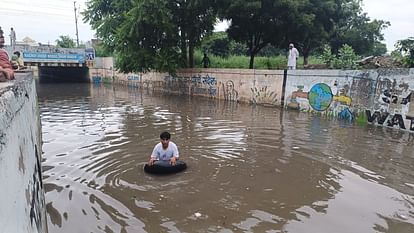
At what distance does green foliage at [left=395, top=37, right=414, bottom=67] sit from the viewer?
552 inches

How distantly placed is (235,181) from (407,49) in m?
10.7

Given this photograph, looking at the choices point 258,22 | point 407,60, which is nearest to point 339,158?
point 407,60

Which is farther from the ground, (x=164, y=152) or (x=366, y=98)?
(x=366, y=98)

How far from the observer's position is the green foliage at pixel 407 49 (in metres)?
14.0

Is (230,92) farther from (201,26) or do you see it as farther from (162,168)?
(162,168)

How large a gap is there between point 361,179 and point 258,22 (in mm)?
19620

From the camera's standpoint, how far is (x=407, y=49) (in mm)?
14203

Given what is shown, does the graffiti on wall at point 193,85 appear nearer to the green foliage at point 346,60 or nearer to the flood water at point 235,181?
the green foliage at point 346,60

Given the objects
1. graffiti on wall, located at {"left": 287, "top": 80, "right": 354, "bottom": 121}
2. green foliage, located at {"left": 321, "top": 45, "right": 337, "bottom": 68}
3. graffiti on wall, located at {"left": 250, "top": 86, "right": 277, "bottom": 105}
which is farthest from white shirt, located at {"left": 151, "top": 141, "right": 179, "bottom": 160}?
graffiti on wall, located at {"left": 250, "top": 86, "right": 277, "bottom": 105}

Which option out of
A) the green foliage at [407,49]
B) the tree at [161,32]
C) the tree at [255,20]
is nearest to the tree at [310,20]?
the tree at [255,20]

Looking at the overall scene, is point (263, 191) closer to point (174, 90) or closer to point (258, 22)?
point (258, 22)

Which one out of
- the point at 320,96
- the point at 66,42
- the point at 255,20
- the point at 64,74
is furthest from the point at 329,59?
the point at 66,42

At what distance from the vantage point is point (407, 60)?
46.6 ft

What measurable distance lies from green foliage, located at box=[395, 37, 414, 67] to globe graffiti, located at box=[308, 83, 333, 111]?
364cm
